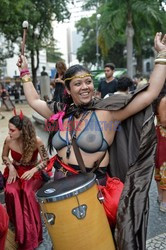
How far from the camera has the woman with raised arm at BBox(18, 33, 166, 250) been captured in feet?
6.45

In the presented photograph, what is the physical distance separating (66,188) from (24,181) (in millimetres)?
1536

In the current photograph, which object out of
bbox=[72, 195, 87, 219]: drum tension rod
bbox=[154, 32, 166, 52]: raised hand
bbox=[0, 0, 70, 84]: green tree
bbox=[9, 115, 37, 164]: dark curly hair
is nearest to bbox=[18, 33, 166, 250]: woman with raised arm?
bbox=[154, 32, 166, 52]: raised hand

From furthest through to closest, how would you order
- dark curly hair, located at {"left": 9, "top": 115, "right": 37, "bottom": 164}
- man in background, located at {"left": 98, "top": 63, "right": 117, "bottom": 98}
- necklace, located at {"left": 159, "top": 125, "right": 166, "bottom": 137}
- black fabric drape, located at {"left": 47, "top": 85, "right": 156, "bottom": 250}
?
man in background, located at {"left": 98, "top": 63, "right": 117, "bottom": 98}
necklace, located at {"left": 159, "top": 125, "right": 166, "bottom": 137}
dark curly hair, located at {"left": 9, "top": 115, "right": 37, "bottom": 164}
black fabric drape, located at {"left": 47, "top": 85, "right": 156, "bottom": 250}

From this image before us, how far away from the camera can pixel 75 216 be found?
1.71 m

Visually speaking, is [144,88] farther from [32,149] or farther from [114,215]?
[32,149]

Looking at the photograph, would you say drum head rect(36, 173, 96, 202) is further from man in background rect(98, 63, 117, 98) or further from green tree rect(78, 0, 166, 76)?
green tree rect(78, 0, 166, 76)

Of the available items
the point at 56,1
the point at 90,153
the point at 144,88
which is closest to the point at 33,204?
the point at 90,153

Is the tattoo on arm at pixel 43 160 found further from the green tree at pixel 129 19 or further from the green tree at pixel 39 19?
the green tree at pixel 39 19

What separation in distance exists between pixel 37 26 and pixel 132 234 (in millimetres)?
23511

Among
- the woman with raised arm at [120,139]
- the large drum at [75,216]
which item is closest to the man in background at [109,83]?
the woman with raised arm at [120,139]

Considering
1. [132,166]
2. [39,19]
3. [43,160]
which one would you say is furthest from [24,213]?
[39,19]

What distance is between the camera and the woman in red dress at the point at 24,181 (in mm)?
3027

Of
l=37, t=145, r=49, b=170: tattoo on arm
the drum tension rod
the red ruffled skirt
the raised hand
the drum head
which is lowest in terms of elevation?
the red ruffled skirt

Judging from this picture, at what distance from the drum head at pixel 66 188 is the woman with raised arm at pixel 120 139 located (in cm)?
23
